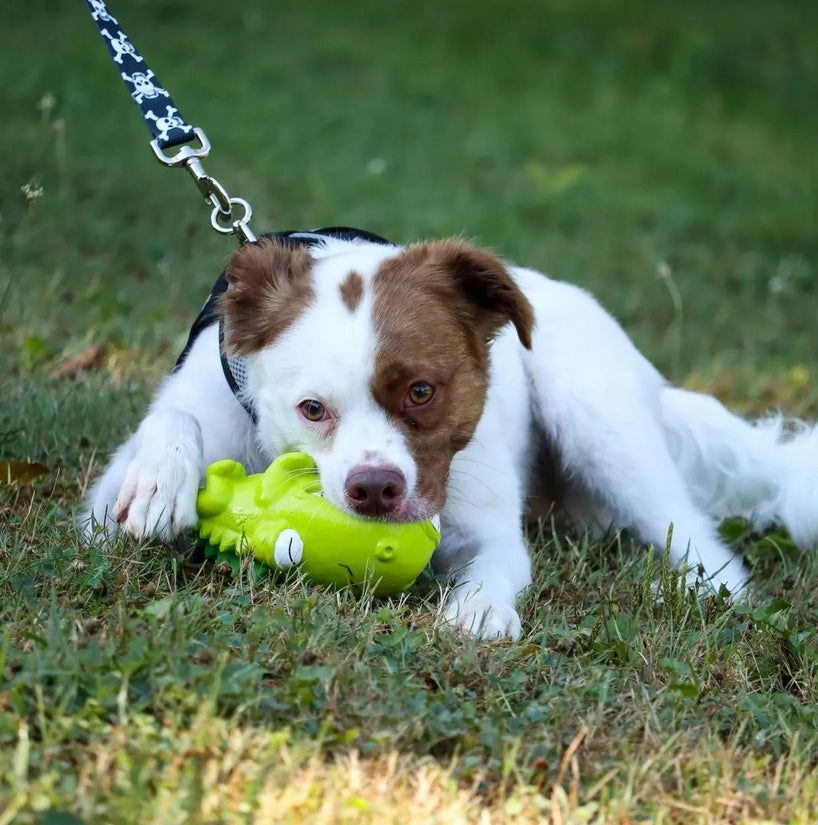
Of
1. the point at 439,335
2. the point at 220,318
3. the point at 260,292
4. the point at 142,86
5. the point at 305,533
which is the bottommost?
the point at 305,533

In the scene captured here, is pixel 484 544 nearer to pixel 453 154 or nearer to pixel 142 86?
pixel 142 86

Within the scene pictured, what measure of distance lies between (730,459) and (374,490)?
204cm

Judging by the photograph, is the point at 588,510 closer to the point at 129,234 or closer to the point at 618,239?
the point at 129,234

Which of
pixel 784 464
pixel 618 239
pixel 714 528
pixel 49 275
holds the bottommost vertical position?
pixel 49 275

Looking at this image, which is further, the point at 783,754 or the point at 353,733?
the point at 783,754

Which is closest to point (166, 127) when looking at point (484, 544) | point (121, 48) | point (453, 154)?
point (121, 48)

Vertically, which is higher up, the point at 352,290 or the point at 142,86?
the point at 142,86

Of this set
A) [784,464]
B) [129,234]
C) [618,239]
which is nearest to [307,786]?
[784,464]

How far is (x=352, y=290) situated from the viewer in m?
3.55

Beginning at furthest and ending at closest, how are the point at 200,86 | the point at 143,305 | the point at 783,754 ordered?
1. the point at 200,86
2. the point at 143,305
3. the point at 783,754

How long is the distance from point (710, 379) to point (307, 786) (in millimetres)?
4740

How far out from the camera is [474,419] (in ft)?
11.9

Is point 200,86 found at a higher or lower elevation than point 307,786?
higher

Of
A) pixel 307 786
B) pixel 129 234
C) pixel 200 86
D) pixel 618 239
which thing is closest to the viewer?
pixel 307 786
